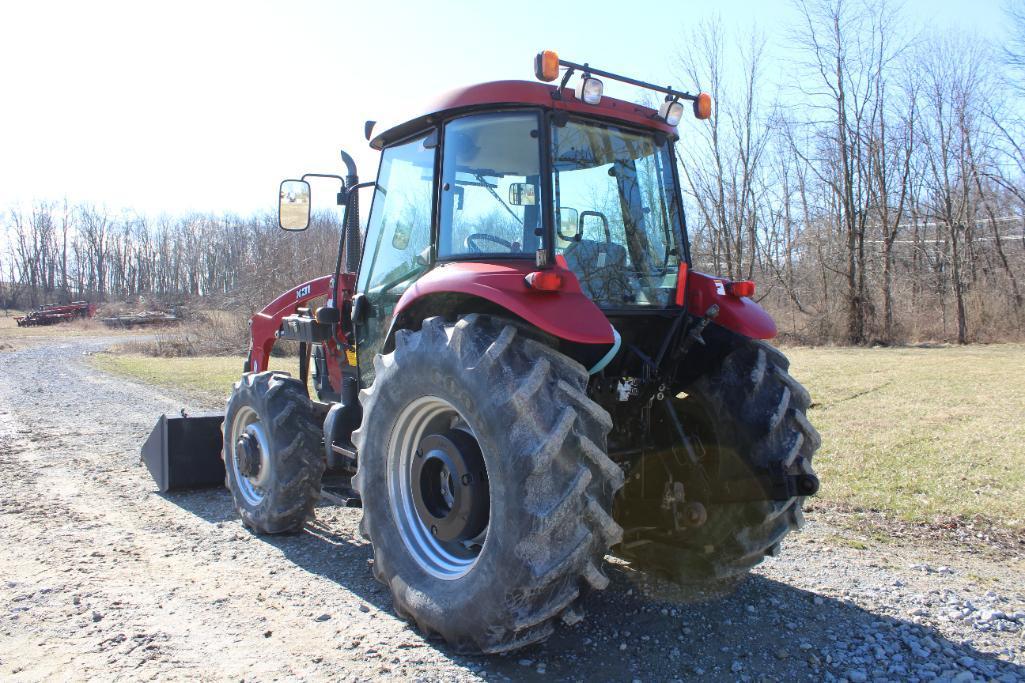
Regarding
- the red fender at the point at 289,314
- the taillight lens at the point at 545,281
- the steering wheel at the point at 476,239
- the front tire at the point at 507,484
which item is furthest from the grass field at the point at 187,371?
the taillight lens at the point at 545,281

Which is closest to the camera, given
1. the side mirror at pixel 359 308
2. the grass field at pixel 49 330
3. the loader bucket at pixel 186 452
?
the side mirror at pixel 359 308

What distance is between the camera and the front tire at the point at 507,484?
9.89 ft

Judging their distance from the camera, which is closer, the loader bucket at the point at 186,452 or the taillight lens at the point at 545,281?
the taillight lens at the point at 545,281

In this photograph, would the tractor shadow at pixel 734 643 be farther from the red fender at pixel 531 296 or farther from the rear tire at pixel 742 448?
the red fender at pixel 531 296

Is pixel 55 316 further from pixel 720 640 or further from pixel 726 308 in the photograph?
pixel 720 640

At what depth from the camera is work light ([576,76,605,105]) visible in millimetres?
3627

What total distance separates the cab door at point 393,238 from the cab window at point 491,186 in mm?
180

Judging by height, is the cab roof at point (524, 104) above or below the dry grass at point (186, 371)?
above

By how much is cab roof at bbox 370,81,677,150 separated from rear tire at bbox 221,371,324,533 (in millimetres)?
1944

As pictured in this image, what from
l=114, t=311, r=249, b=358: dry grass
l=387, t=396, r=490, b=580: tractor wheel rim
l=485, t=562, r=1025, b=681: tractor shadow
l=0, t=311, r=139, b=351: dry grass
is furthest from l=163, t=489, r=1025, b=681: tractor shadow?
l=0, t=311, r=139, b=351: dry grass

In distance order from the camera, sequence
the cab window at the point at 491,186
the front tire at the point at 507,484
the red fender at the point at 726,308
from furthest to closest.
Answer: the red fender at the point at 726,308, the cab window at the point at 491,186, the front tire at the point at 507,484

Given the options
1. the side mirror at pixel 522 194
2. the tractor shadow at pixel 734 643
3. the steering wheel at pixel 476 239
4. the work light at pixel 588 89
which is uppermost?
the work light at pixel 588 89

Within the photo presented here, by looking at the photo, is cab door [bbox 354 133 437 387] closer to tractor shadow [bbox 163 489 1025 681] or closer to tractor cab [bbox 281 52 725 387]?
tractor cab [bbox 281 52 725 387]

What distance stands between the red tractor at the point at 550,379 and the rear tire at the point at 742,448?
10 mm
